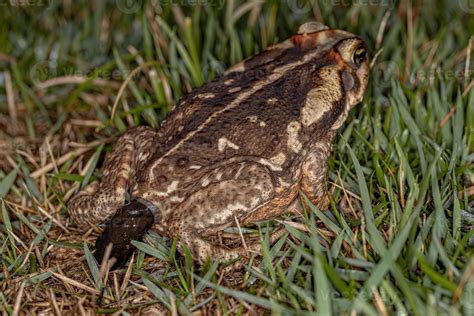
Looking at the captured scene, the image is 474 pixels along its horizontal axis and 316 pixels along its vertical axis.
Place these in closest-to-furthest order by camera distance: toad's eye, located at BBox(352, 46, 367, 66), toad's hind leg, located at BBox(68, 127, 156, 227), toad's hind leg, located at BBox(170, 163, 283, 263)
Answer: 1. toad's hind leg, located at BBox(170, 163, 283, 263)
2. toad's hind leg, located at BBox(68, 127, 156, 227)
3. toad's eye, located at BBox(352, 46, 367, 66)

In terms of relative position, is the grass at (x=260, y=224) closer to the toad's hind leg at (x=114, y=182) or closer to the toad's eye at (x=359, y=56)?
the toad's hind leg at (x=114, y=182)

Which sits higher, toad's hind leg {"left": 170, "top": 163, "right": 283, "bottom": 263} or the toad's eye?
the toad's eye

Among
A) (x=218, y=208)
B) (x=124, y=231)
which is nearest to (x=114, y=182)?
(x=124, y=231)

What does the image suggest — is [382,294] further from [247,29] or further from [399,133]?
[247,29]

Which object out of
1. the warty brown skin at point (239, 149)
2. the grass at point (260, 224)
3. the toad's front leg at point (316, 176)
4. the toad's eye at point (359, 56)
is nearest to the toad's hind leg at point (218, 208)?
the warty brown skin at point (239, 149)

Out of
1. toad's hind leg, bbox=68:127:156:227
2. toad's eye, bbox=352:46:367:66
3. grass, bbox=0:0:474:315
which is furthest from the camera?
toad's eye, bbox=352:46:367:66

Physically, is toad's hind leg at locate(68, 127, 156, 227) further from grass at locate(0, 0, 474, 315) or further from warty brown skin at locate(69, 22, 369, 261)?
grass at locate(0, 0, 474, 315)

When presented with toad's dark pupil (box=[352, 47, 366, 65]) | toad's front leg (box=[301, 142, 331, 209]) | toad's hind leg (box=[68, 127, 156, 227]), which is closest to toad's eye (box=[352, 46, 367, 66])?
toad's dark pupil (box=[352, 47, 366, 65])
